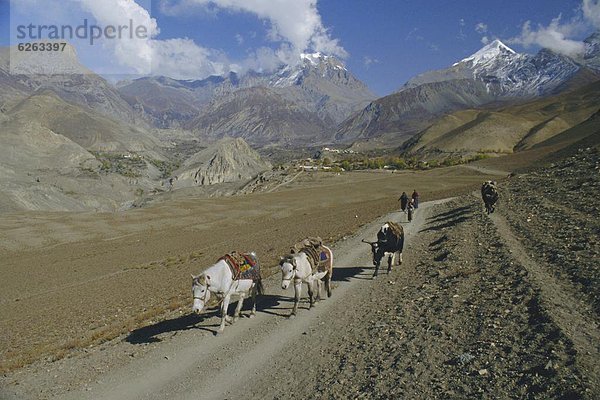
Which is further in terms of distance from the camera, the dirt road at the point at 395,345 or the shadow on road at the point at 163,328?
the shadow on road at the point at 163,328

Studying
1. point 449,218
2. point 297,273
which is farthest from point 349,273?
point 449,218

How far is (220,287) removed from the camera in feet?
42.3

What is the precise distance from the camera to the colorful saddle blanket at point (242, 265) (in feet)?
44.1

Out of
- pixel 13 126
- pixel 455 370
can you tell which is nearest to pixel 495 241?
pixel 455 370

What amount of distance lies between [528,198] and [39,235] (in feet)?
A: 208

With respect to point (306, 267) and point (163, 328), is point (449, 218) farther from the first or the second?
point (163, 328)

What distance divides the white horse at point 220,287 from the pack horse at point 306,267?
145cm

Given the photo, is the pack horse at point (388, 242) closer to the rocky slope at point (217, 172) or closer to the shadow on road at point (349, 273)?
the shadow on road at point (349, 273)

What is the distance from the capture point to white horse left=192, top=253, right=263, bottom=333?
1218 cm

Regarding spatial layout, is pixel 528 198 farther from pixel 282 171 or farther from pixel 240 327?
pixel 282 171

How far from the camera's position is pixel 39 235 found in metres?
60.1

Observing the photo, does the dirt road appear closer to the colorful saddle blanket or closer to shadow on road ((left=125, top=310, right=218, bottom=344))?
shadow on road ((left=125, top=310, right=218, bottom=344))

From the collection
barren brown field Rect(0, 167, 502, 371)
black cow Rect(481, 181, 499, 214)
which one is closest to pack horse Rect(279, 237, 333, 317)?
barren brown field Rect(0, 167, 502, 371)

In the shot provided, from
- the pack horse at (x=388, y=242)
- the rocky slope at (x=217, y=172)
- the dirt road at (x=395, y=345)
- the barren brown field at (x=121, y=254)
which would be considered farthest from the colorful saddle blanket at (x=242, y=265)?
the rocky slope at (x=217, y=172)
